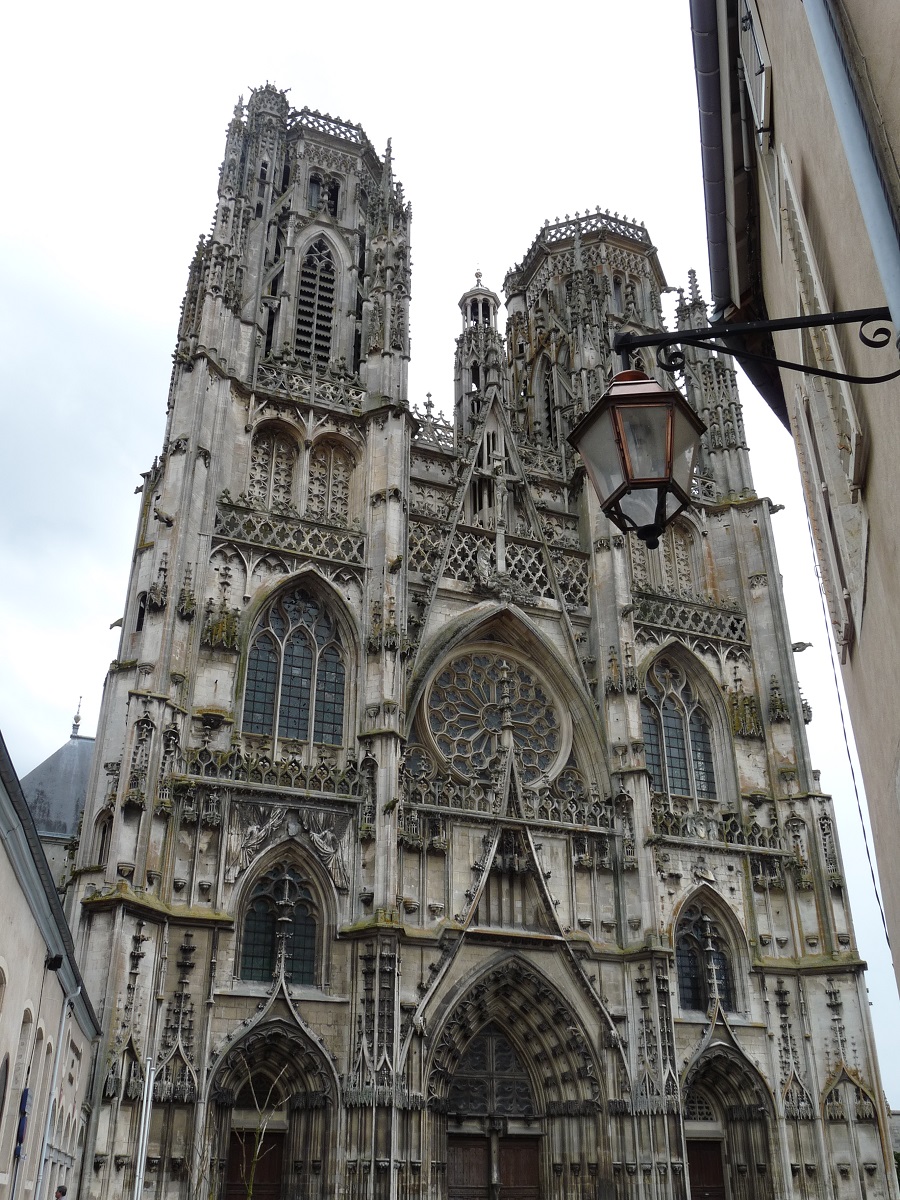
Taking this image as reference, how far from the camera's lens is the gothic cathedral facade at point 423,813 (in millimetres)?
21000

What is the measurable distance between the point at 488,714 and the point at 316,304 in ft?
46.6

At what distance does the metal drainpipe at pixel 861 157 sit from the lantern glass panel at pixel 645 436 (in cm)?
130

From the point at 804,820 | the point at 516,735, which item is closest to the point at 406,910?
the point at 516,735

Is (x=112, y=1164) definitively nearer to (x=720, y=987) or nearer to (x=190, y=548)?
(x=190, y=548)

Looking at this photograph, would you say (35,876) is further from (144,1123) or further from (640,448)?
(144,1123)

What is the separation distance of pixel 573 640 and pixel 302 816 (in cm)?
956

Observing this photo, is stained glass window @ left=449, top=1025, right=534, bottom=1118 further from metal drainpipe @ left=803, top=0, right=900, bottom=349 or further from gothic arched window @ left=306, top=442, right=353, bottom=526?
metal drainpipe @ left=803, top=0, right=900, bottom=349

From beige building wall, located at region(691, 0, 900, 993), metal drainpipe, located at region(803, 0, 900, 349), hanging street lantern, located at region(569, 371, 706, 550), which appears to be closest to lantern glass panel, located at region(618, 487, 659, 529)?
hanging street lantern, located at region(569, 371, 706, 550)

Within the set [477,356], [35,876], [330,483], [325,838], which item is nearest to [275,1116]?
[325,838]

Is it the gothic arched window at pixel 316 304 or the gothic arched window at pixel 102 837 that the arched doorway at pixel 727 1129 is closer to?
the gothic arched window at pixel 102 837

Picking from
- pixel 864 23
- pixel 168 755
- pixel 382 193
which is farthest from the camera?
pixel 382 193

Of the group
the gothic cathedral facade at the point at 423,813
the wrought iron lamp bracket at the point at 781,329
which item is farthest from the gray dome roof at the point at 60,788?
the wrought iron lamp bracket at the point at 781,329

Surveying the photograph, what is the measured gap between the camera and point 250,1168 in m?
20.7

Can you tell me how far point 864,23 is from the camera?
16.0 feet
